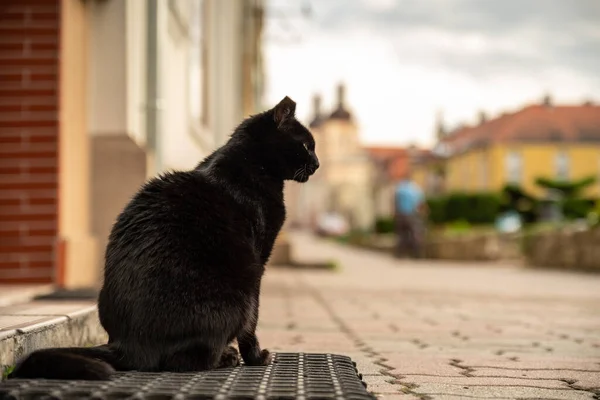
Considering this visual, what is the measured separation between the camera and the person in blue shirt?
57.5 feet

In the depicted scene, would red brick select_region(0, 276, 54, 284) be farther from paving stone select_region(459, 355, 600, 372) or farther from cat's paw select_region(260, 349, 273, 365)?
paving stone select_region(459, 355, 600, 372)

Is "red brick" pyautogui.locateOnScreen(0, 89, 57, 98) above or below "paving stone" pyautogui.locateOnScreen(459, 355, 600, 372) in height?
above

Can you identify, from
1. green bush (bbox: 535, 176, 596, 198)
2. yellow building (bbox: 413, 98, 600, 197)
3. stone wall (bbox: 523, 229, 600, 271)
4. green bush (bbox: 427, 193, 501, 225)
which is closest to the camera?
stone wall (bbox: 523, 229, 600, 271)

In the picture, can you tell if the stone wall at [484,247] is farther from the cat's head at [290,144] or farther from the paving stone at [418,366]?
the cat's head at [290,144]

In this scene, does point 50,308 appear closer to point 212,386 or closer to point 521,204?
point 212,386

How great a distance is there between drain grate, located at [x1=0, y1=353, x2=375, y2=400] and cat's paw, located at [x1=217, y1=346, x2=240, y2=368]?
0.08 m

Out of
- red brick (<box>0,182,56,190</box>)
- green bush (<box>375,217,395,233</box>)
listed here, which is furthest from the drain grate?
green bush (<box>375,217,395,233</box>)

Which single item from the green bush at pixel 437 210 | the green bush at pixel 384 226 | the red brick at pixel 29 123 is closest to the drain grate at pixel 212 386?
the red brick at pixel 29 123

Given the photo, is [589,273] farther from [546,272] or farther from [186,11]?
[186,11]

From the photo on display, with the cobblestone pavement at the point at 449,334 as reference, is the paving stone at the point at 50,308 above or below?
above

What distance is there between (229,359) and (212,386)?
59 centimetres

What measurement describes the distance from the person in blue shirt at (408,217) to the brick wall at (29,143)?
12440mm

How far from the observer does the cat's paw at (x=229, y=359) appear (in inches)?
119

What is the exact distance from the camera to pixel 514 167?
6412 centimetres
